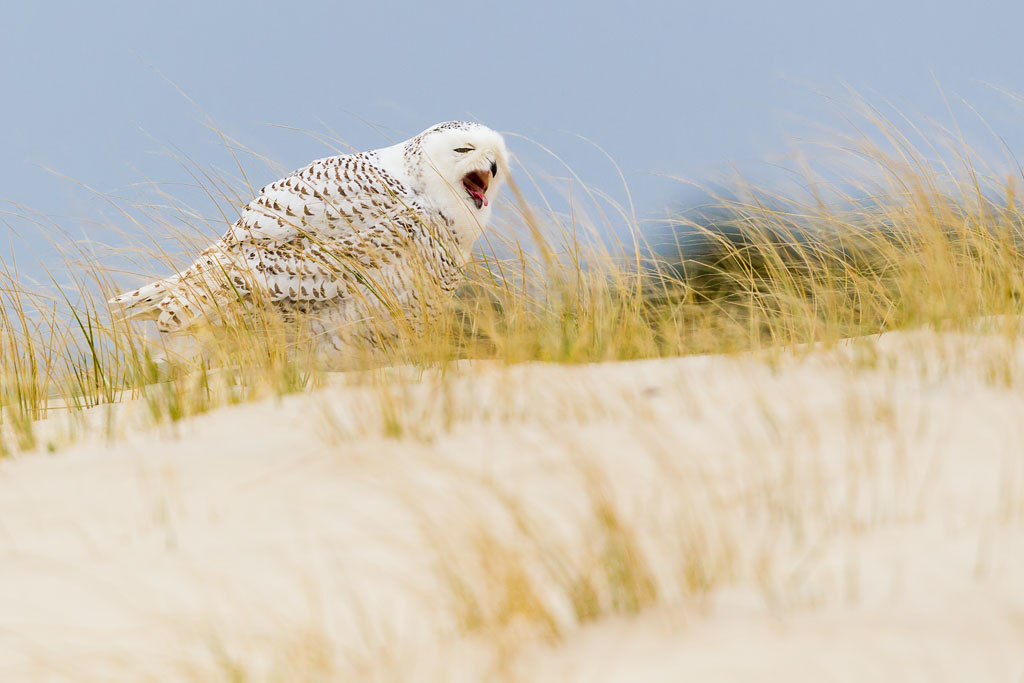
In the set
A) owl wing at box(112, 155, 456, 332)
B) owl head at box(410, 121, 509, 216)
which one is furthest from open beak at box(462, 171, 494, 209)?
owl wing at box(112, 155, 456, 332)

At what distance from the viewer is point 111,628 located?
1.54 metres

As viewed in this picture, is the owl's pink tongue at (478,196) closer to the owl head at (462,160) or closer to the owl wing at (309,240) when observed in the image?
the owl head at (462,160)

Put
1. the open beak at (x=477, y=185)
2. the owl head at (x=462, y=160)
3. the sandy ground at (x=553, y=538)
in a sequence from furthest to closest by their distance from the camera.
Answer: the open beak at (x=477, y=185) < the owl head at (x=462, y=160) < the sandy ground at (x=553, y=538)

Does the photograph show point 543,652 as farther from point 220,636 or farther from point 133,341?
point 133,341

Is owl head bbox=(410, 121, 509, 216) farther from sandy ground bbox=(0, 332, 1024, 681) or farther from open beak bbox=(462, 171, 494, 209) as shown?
sandy ground bbox=(0, 332, 1024, 681)

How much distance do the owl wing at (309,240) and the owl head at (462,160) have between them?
7.1 inches

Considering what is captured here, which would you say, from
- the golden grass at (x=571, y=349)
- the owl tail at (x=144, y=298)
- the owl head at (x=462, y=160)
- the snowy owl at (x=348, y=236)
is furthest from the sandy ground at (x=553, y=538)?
the owl head at (x=462, y=160)

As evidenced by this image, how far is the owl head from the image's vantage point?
488cm

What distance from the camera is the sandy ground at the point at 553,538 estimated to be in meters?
1.32

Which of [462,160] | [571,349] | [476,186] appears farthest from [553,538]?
[476,186]

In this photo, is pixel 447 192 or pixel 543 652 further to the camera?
pixel 447 192

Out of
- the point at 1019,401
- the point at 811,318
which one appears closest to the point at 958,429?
the point at 1019,401

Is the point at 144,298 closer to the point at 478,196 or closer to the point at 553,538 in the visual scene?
the point at 478,196

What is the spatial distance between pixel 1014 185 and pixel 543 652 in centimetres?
445
